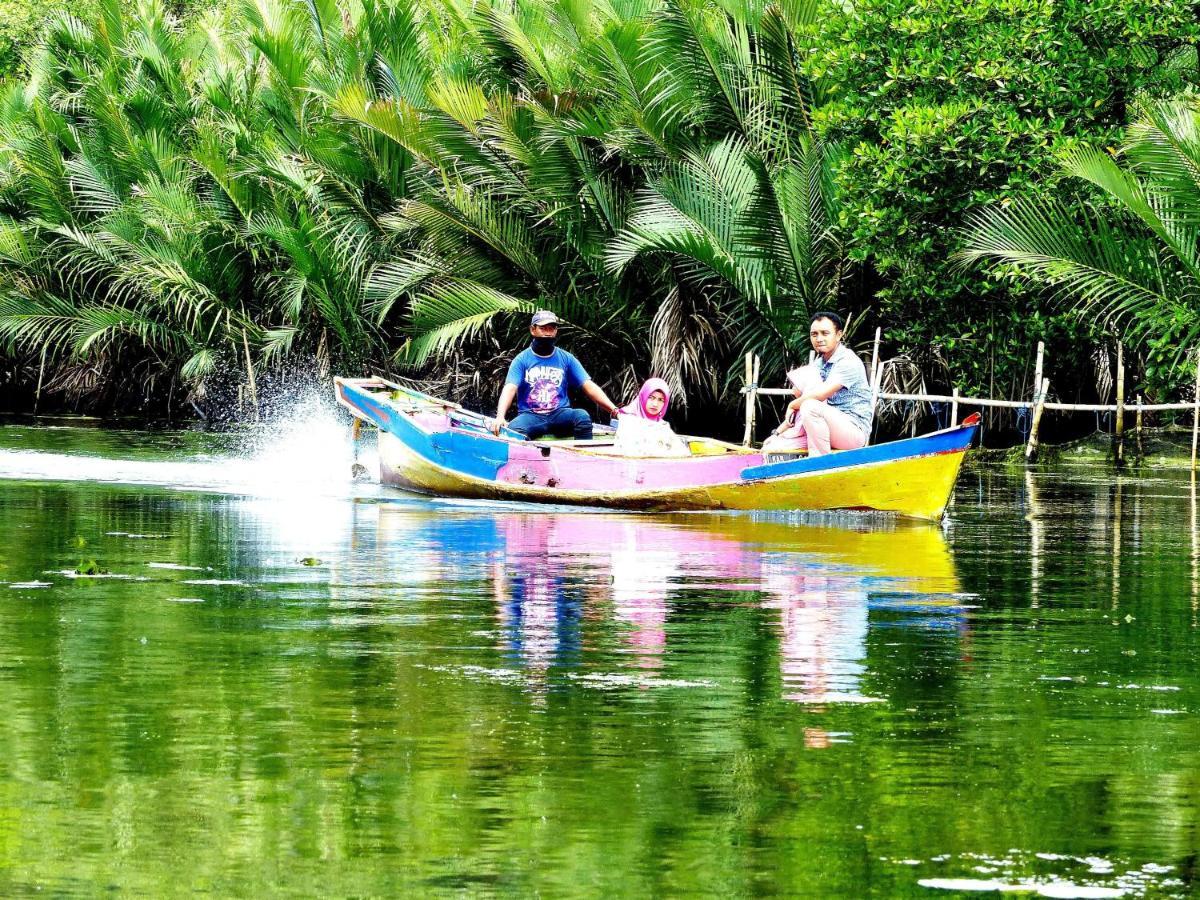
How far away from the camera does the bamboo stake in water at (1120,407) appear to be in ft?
68.1

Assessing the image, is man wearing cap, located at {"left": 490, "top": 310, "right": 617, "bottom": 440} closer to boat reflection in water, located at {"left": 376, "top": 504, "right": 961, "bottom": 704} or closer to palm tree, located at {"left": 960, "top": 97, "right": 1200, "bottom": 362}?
boat reflection in water, located at {"left": 376, "top": 504, "right": 961, "bottom": 704}

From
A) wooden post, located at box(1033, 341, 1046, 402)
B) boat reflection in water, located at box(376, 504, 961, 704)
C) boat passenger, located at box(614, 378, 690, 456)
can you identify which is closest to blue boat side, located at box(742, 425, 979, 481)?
boat reflection in water, located at box(376, 504, 961, 704)

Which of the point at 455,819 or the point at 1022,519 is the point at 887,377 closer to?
the point at 1022,519

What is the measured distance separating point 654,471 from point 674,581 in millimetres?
4289

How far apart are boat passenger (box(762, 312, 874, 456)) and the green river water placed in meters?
1.50

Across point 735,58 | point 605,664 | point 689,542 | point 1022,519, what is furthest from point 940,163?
point 605,664

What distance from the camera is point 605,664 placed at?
7848 millimetres

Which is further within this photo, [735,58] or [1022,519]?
[735,58]

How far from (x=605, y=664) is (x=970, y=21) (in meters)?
13.0

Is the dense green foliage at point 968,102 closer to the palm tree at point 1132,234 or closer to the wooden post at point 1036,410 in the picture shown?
the palm tree at point 1132,234

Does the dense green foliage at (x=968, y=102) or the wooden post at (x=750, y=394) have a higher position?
the dense green foliage at (x=968, y=102)

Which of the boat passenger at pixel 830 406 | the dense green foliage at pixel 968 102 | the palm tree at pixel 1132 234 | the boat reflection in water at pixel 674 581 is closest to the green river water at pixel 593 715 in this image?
the boat reflection in water at pixel 674 581

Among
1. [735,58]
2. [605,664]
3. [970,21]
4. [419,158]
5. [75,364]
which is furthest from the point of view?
[75,364]

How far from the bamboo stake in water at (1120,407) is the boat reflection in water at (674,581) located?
737 centimetres
